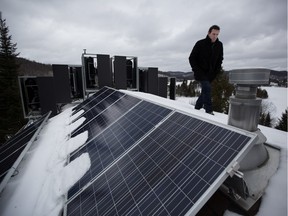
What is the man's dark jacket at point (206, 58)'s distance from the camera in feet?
16.1

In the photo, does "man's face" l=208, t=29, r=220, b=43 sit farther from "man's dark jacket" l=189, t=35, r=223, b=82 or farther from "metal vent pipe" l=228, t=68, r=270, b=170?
"metal vent pipe" l=228, t=68, r=270, b=170

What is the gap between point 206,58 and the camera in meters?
5.01

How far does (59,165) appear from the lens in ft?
13.2

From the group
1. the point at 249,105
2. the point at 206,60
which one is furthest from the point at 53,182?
the point at 206,60

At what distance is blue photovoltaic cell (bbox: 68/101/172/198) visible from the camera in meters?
3.28

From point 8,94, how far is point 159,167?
29269 mm

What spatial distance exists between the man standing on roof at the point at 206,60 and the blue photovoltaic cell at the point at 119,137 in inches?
78.6

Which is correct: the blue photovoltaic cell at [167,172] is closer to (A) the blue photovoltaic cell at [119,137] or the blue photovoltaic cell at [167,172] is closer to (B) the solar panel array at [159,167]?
(B) the solar panel array at [159,167]

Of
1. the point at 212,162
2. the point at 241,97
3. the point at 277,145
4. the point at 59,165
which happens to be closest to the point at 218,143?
the point at 212,162

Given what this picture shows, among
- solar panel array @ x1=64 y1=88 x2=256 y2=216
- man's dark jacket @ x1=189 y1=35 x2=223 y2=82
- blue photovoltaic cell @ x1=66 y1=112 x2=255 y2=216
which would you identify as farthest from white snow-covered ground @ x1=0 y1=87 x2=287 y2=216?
man's dark jacket @ x1=189 y1=35 x2=223 y2=82

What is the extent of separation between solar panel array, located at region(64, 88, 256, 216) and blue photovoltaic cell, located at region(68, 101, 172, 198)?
2 centimetres

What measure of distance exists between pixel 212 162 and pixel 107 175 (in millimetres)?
1809

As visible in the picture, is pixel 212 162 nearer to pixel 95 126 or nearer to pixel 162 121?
pixel 162 121

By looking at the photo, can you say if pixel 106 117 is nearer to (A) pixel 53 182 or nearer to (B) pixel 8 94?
(A) pixel 53 182
